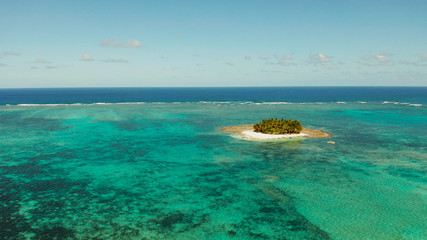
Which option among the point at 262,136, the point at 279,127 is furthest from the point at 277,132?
the point at 262,136

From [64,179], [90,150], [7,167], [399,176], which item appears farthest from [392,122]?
[7,167]

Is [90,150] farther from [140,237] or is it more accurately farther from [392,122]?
[392,122]

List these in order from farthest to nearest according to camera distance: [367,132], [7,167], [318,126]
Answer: [318,126] → [367,132] → [7,167]

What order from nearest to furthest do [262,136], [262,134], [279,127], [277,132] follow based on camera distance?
[262,136], [262,134], [277,132], [279,127]

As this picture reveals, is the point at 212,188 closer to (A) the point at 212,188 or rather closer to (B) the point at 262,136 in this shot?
(A) the point at 212,188

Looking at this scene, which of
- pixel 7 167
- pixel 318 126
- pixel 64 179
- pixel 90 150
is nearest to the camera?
pixel 64 179

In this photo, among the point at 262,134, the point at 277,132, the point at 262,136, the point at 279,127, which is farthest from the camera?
the point at 279,127

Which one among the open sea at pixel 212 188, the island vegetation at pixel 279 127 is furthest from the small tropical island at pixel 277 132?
the open sea at pixel 212 188

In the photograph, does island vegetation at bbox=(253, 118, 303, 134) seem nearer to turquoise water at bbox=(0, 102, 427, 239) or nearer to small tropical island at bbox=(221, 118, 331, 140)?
small tropical island at bbox=(221, 118, 331, 140)

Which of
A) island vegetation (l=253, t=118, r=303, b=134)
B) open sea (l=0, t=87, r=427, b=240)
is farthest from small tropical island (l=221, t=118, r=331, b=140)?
open sea (l=0, t=87, r=427, b=240)
